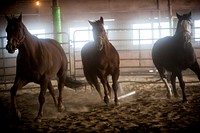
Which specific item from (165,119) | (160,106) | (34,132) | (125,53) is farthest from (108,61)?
(125,53)

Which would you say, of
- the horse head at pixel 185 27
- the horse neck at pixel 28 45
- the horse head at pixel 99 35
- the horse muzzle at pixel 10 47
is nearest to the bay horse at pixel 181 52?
the horse head at pixel 185 27

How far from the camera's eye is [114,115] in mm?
5398

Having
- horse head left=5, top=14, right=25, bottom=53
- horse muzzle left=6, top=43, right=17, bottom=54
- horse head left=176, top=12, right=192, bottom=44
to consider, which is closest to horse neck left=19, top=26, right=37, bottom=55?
horse head left=5, top=14, right=25, bottom=53

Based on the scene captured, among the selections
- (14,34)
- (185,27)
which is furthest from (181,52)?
(14,34)

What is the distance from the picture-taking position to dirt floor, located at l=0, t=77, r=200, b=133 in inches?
177

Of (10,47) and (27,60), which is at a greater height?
(10,47)

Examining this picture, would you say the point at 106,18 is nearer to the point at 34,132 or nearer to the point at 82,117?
the point at 82,117

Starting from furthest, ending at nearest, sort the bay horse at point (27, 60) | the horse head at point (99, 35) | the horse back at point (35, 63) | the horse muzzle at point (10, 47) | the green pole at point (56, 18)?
the green pole at point (56, 18) → the horse head at point (99, 35) → the horse back at point (35, 63) → the bay horse at point (27, 60) → the horse muzzle at point (10, 47)

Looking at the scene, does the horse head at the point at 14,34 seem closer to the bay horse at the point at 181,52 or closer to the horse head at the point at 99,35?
the horse head at the point at 99,35

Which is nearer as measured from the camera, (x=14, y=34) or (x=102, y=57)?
(x=14, y=34)

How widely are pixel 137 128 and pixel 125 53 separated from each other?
36.1ft

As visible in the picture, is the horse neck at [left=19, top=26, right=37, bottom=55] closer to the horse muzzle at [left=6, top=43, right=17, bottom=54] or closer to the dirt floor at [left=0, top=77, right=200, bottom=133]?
the horse muzzle at [left=6, top=43, right=17, bottom=54]

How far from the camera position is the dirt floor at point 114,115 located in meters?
4.50

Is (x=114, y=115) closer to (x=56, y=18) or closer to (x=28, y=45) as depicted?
(x=28, y=45)
